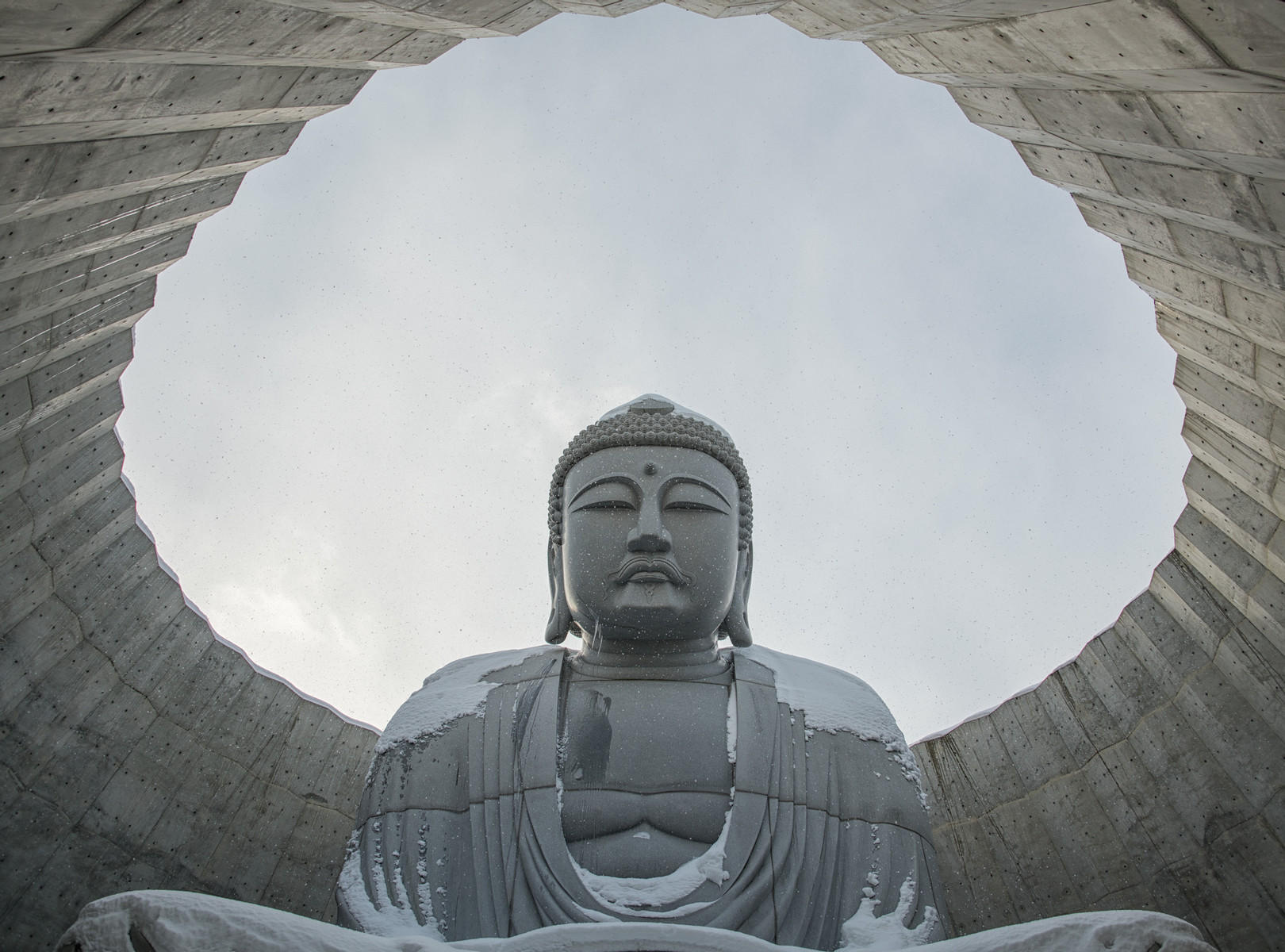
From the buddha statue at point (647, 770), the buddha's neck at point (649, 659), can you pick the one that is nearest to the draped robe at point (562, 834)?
the buddha statue at point (647, 770)

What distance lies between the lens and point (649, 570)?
516 centimetres

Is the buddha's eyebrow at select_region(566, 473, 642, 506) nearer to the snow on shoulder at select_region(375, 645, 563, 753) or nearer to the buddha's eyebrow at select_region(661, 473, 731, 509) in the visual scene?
the buddha's eyebrow at select_region(661, 473, 731, 509)

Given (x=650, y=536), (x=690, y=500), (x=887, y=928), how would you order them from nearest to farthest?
(x=887, y=928) → (x=650, y=536) → (x=690, y=500)

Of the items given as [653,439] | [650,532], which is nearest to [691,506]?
[650,532]

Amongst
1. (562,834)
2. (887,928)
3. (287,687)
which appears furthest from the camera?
(287,687)

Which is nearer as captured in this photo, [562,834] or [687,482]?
[562,834]

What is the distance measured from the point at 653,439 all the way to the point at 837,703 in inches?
64.5

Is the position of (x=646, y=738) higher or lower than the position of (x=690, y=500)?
lower

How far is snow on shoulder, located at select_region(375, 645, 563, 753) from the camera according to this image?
5066mm

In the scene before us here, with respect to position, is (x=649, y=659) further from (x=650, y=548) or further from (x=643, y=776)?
(x=643, y=776)

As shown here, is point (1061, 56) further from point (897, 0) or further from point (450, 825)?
point (450, 825)

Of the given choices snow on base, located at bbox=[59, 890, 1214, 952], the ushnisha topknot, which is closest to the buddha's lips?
the ushnisha topknot

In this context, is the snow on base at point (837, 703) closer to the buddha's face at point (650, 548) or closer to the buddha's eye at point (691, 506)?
the buddha's face at point (650, 548)

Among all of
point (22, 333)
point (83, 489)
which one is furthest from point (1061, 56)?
point (83, 489)
